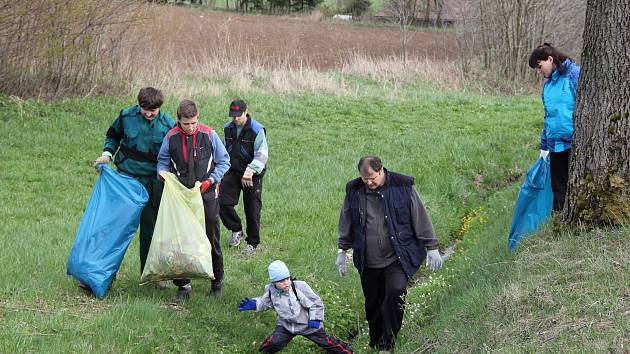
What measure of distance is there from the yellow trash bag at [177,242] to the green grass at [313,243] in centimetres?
35

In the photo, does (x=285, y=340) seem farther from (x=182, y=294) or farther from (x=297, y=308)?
(x=182, y=294)

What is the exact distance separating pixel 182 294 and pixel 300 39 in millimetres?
32925

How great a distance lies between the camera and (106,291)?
7.36m

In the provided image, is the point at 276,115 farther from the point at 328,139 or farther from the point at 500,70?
the point at 500,70

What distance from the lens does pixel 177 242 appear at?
22.8 feet

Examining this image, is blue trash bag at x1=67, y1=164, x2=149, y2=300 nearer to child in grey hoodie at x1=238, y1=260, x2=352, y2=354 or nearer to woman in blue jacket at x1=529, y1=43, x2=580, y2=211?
child in grey hoodie at x1=238, y1=260, x2=352, y2=354

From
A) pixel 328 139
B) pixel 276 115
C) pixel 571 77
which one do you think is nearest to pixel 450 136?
pixel 328 139

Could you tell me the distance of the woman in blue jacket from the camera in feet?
26.2

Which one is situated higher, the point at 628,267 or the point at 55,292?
the point at 628,267

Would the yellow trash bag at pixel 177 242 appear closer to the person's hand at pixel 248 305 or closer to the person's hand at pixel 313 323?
the person's hand at pixel 248 305

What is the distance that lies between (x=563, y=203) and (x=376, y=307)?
89.8 inches

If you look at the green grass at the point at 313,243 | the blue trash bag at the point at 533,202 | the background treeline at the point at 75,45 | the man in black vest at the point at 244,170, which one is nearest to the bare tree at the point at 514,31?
the background treeline at the point at 75,45

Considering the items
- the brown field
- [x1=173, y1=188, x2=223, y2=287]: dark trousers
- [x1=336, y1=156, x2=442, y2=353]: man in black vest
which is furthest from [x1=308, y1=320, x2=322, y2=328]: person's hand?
the brown field

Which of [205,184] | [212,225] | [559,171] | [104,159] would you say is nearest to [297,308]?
[212,225]
